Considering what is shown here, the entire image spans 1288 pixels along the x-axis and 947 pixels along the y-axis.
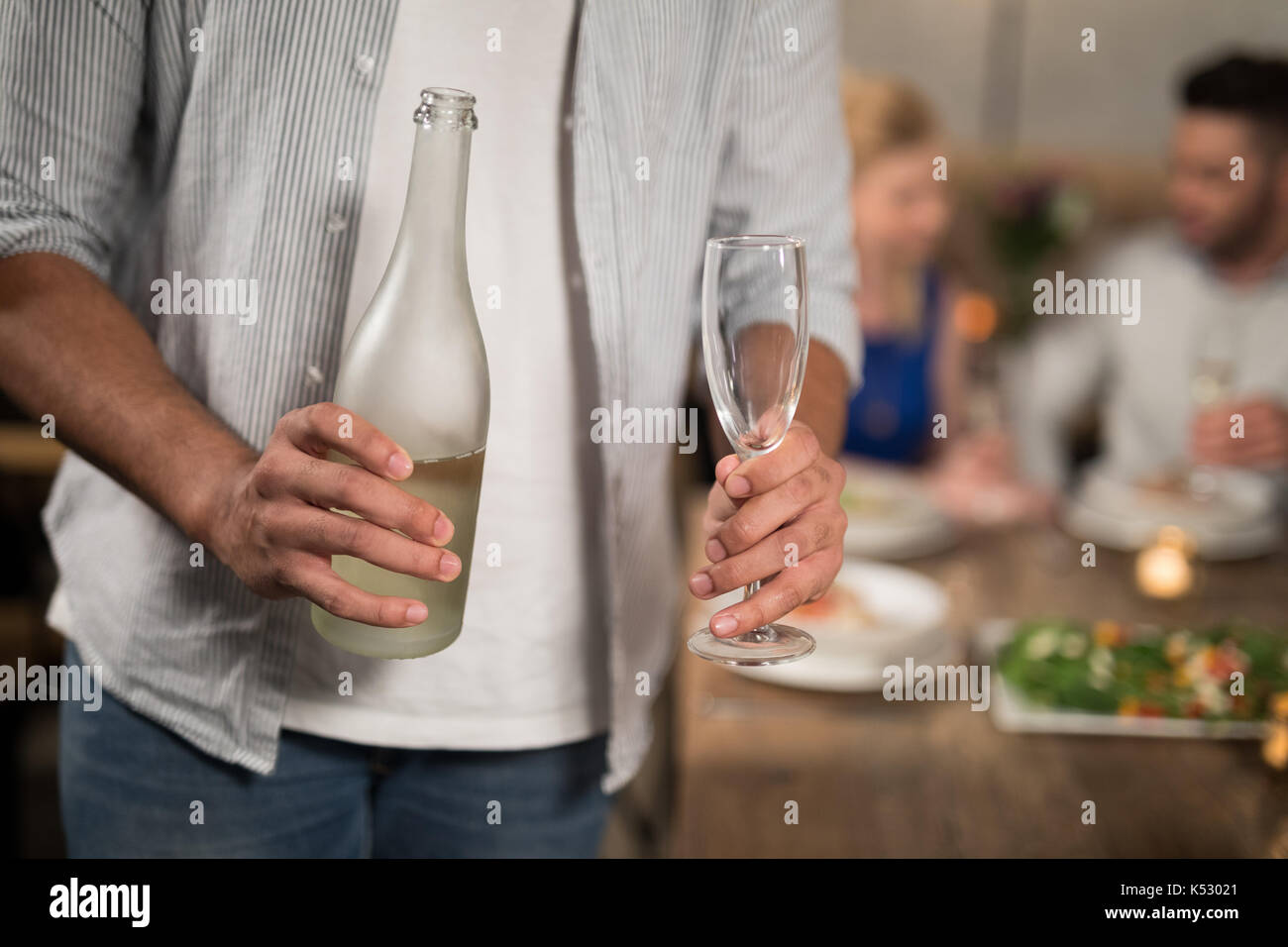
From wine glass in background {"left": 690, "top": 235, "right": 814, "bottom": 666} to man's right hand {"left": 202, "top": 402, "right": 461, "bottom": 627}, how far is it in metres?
0.13

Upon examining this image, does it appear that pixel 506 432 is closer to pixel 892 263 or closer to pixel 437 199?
pixel 437 199

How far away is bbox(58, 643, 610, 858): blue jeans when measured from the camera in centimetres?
67

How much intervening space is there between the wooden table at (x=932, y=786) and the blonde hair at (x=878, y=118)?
1417 millimetres

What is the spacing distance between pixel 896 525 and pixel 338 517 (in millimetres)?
1048

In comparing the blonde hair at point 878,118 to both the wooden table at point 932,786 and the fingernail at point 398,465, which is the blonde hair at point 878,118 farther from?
the fingernail at point 398,465

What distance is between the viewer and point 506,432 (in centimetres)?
63

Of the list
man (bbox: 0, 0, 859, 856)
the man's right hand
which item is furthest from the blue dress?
the man's right hand

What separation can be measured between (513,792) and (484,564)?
172 millimetres

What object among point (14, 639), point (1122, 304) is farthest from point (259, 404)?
point (1122, 304)

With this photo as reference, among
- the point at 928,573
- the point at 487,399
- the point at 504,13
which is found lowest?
→ the point at 928,573

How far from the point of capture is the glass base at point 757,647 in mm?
469

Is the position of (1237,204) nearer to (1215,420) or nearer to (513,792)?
(1215,420)

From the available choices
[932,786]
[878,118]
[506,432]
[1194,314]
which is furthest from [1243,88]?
[506,432]
